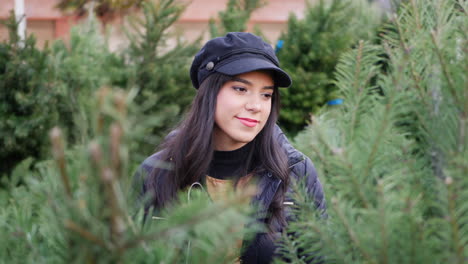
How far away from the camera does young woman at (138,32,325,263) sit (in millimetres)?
2244

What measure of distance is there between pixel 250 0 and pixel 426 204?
4.56 meters

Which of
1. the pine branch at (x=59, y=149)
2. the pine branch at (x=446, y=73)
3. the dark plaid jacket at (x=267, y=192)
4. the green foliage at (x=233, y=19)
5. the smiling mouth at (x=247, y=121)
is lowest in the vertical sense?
the dark plaid jacket at (x=267, y=192)

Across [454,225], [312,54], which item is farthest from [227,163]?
[312,54]

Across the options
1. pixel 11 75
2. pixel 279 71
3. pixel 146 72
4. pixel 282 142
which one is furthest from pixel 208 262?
pixel 146 72

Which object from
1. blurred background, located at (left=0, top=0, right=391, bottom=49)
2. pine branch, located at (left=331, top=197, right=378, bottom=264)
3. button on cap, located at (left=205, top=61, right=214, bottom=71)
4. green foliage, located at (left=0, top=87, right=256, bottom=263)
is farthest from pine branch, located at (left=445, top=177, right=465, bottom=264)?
blurred background, located at (left=0, top=0, right=391, bottom=49)

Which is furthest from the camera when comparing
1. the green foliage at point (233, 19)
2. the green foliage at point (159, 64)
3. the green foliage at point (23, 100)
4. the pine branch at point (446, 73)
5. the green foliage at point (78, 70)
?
the green foliage at point (233, 19)

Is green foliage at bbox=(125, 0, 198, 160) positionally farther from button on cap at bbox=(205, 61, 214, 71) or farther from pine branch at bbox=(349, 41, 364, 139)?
pine branch at bbox=(349, 41, 364, 139)

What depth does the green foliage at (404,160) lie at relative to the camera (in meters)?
0.79

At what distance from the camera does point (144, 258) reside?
31.7 inches

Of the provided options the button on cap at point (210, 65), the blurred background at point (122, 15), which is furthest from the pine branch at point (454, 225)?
the blurred background at point (122, 15)

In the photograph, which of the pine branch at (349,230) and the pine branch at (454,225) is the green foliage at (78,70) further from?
the pine branch at (454,225)

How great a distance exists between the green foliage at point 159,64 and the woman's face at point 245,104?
6.81 feet

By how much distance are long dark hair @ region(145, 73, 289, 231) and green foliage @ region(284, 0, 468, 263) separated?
1264 millimetres

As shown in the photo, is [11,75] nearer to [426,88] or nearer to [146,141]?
[146,141]
